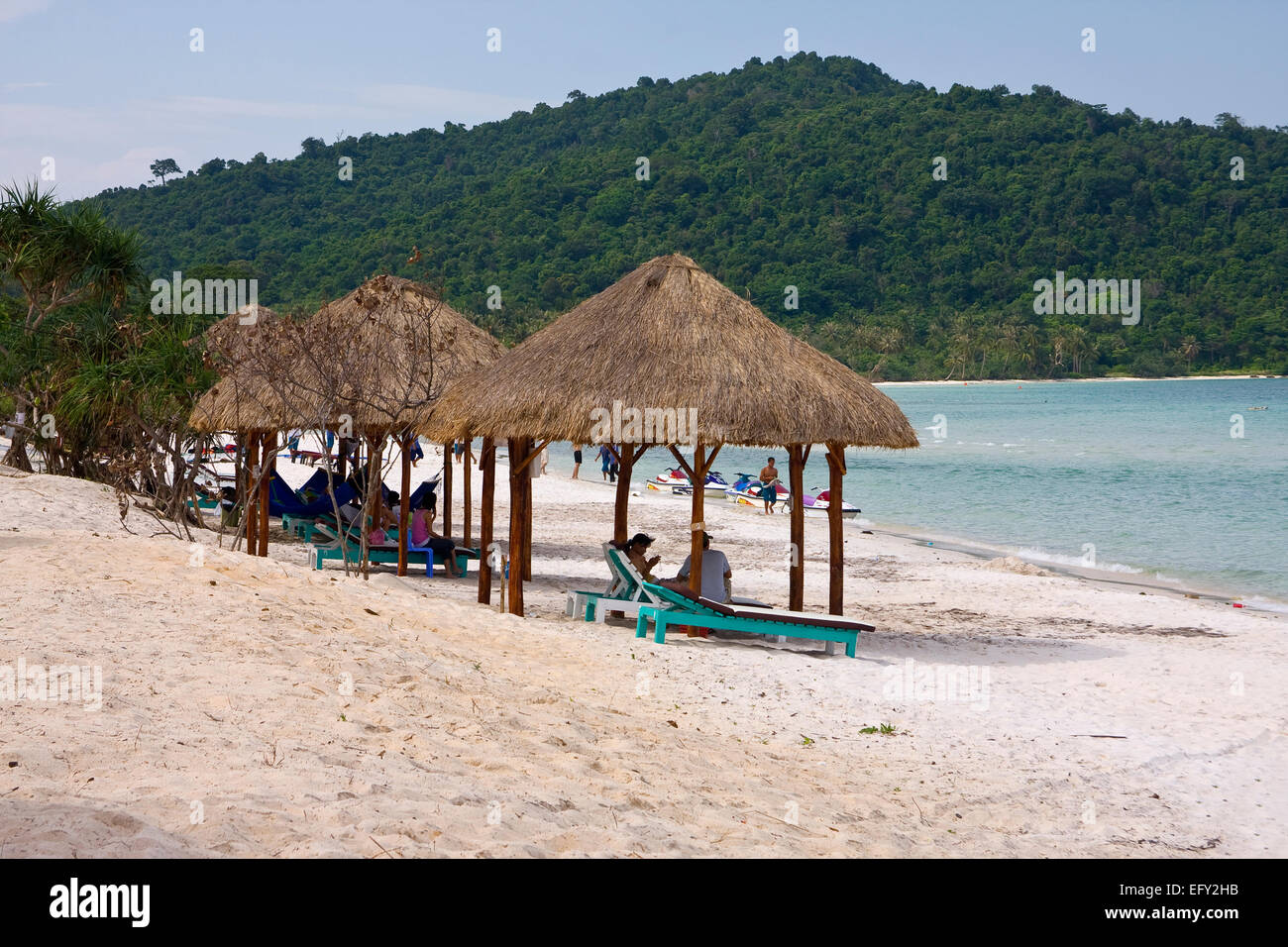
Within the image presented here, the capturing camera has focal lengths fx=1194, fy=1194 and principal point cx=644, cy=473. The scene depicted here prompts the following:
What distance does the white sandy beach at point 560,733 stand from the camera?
13.6 feet

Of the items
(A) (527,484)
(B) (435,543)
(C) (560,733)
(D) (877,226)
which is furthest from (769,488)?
(D) (877,226)

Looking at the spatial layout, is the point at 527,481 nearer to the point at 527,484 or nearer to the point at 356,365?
the point at 527,484

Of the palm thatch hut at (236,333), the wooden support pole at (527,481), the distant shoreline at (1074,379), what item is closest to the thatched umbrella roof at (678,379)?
the wooden support pole at (527,481)

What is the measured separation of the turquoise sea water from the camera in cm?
1942

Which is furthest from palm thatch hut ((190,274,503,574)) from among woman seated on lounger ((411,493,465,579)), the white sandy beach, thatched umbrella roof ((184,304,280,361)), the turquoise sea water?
the turquoise sea water

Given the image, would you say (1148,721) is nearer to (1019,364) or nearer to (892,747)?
(892,747)

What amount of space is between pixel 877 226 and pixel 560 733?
274 feet

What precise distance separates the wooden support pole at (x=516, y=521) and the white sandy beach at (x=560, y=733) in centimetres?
35

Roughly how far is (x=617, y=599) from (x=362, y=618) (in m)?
2.42

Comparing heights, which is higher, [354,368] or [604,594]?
[354,368]

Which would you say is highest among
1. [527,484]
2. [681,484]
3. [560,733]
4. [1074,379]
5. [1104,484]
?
[1074,379]

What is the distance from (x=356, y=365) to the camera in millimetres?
11203

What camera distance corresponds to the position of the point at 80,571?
7.18 meters

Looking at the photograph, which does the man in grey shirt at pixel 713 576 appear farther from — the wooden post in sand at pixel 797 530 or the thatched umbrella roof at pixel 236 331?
the thatched umbrella roof at pixel 236 331
